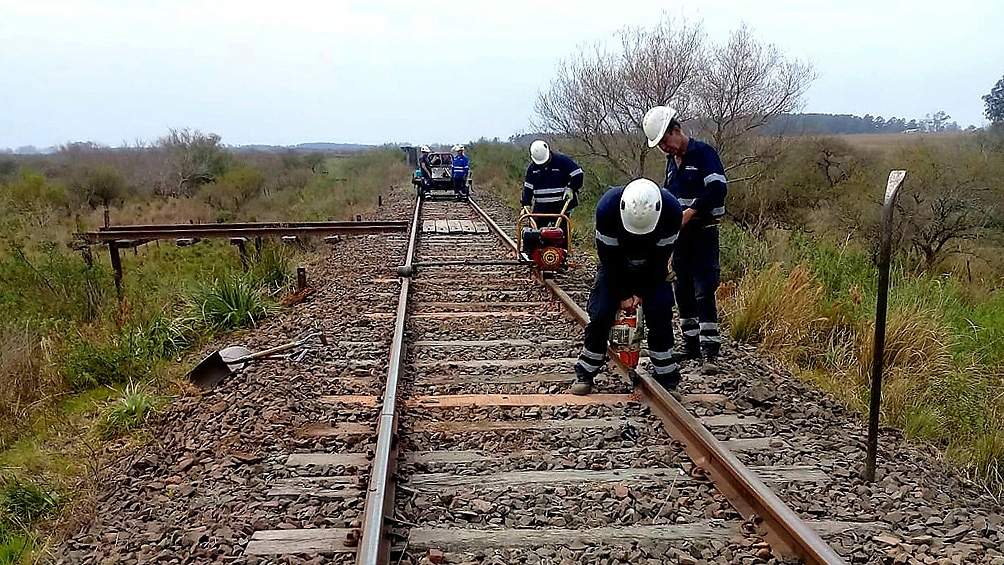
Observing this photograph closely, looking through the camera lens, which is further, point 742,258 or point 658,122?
point 742,258

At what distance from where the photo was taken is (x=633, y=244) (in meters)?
4.70

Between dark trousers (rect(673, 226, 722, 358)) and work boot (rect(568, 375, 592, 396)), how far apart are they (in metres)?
1.16

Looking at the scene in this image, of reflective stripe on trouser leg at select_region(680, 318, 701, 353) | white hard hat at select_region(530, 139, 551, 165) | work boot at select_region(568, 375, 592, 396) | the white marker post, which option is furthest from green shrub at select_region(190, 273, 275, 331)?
the white marker post

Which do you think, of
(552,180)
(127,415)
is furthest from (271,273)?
(127,415)

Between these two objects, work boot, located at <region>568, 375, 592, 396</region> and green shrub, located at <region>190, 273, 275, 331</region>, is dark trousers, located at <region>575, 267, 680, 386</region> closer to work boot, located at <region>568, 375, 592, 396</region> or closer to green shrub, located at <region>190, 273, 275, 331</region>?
work boot, located at <region>568, 375, 592, 396</region>

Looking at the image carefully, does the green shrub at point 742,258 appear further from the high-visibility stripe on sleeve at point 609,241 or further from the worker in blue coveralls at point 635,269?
the high-visibility stripe on sleeve at point 609,241

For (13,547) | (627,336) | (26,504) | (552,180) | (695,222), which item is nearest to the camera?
(13,547)

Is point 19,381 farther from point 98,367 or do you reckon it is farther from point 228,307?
point 228,307

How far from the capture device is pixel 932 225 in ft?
55.6

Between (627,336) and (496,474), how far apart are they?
84.3 inches

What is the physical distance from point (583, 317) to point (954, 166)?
16281 mm

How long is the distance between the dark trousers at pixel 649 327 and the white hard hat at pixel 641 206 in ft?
1.79

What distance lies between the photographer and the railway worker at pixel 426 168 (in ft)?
74.6

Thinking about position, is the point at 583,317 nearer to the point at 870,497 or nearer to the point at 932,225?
the point at 870,497
